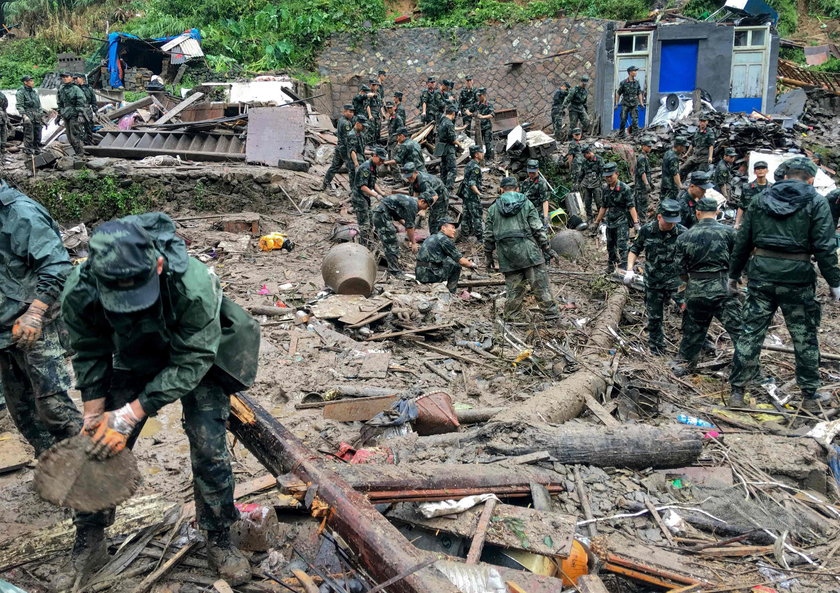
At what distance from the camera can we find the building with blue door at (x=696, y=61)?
1831 cm

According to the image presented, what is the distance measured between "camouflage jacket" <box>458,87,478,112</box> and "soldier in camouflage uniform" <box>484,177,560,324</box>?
33.1 ft

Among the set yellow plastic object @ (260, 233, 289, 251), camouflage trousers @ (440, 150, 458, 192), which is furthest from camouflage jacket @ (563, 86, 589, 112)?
yellow plastic object @ (260, 233, 289, 251)

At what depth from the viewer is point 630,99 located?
57.1 ft

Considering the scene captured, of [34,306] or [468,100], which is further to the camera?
[468,100]

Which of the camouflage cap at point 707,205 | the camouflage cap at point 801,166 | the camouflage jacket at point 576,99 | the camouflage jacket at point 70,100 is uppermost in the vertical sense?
the camouflage jacket at point 70,100

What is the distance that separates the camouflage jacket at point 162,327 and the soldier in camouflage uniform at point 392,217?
670cm

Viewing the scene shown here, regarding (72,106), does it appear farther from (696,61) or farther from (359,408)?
(696,61)

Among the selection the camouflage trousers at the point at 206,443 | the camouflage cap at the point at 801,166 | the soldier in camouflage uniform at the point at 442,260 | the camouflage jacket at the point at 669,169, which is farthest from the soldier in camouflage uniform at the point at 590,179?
the camouflage trousers at the point at 206,443

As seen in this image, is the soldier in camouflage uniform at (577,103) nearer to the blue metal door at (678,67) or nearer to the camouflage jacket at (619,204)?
the blue metal door at (678,67)

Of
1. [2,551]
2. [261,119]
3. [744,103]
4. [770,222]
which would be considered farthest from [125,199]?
[744,103]

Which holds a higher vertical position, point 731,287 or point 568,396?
point 731,287

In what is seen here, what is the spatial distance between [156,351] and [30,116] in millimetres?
13068

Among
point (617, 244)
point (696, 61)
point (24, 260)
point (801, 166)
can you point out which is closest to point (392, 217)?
point (617, 244)

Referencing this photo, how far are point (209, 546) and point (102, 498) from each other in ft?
1.94
